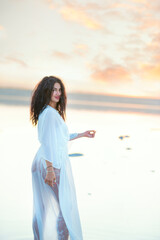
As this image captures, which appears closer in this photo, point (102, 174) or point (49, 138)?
point (49, 138)

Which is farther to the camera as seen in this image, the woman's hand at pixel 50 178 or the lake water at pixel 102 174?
the lake water at pixel 102 174

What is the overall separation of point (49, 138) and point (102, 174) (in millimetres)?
1945

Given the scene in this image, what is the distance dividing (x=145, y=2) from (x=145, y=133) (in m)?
1.78

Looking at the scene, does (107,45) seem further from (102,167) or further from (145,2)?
(102,167)

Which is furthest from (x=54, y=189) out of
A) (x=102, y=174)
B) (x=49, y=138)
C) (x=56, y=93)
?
(x=102, y=174)

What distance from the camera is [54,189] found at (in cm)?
171

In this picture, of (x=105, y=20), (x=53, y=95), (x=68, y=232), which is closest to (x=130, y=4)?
(x=105, y=20)

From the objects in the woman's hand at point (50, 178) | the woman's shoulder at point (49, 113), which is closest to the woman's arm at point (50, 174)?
the woman's hand at point (50, 178)

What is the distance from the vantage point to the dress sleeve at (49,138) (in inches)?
64.4

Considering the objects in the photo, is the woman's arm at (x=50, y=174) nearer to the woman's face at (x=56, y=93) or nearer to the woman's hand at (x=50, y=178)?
the woman's hand at (x=50, y=178)

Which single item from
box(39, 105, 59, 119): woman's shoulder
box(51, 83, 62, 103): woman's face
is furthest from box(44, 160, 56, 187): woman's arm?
box(51, 83, 62, 103): woman's face

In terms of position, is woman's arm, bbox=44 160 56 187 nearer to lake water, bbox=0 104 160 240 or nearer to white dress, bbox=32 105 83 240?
white dress, bbox=32 105 83 240

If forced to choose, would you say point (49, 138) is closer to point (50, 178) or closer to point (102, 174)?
point (50, 178)

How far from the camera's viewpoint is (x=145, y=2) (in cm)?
266
